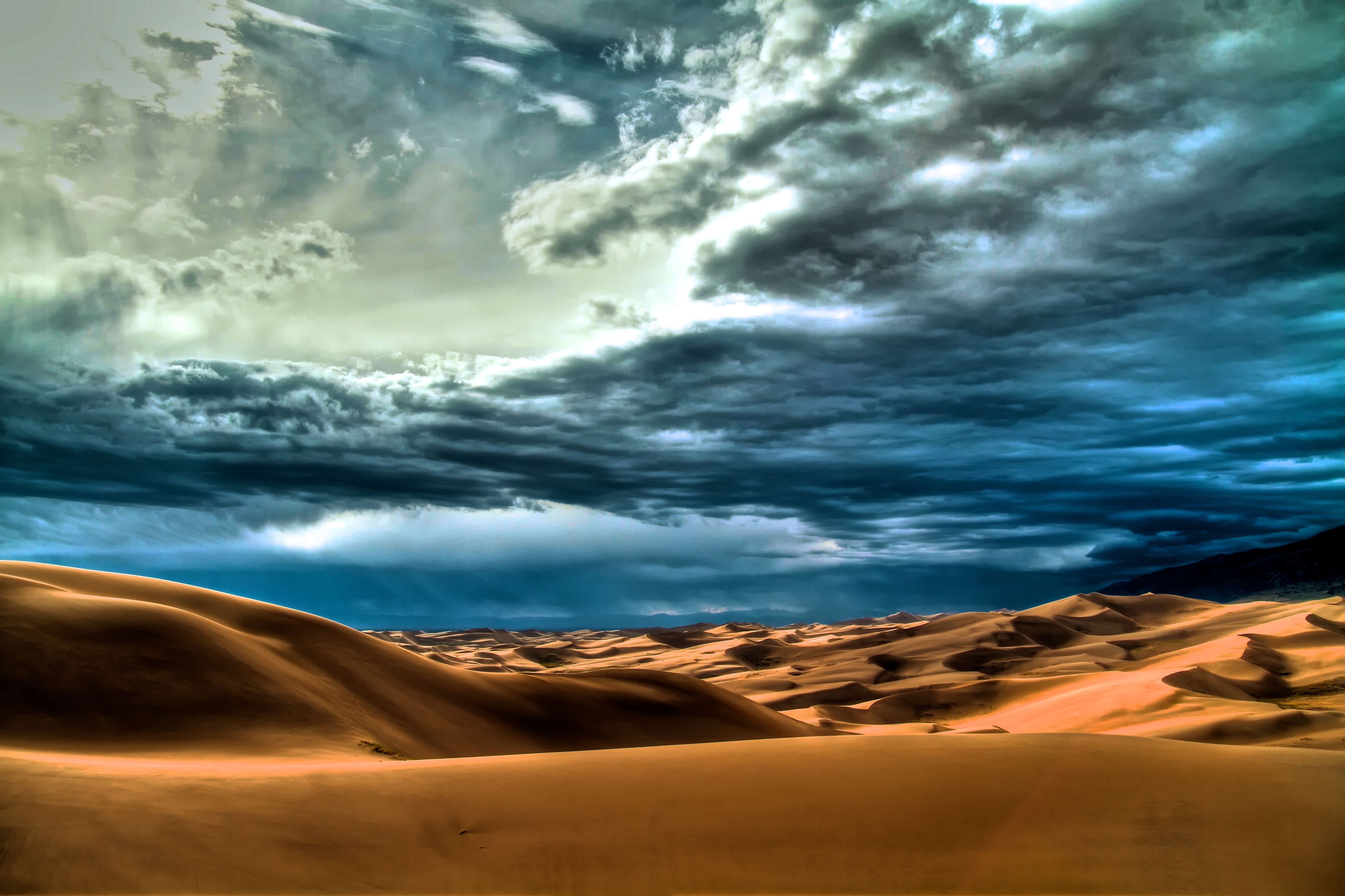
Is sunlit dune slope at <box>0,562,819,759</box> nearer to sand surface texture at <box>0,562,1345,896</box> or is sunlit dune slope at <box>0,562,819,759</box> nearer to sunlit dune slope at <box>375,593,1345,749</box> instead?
sand surface texture at <box>0,562,1345,896</box>

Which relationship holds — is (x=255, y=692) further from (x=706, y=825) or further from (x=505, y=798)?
(x=706, y=825)

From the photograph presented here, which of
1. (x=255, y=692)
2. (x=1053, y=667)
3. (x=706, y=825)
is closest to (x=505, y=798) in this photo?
(x=706, y=825)

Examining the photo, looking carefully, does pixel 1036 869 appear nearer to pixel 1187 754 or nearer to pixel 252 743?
pixel 1187 754

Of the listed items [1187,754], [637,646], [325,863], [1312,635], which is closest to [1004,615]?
[1312,635]

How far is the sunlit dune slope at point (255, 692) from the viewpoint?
12.7 m

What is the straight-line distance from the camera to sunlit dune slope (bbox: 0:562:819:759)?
12727 millimetres

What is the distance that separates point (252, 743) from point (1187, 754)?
12.6 meters

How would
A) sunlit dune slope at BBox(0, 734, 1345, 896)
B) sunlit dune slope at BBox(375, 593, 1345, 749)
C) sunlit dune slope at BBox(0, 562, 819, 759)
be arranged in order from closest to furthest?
sunlit dune slope at BBox(0, 734, 1345, 896)
sunlit dune slope at BBox(0, 562, 819, 759)
sunlit dune slope at BBox(375, 593, 1345, 749)

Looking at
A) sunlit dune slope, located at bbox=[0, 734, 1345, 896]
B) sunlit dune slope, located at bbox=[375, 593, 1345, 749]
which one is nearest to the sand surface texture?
sunlit dune slope, located at bbox=[0, 734, 1345, 896]

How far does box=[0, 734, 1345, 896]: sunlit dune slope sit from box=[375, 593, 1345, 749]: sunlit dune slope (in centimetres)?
1254

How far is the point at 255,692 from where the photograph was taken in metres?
14.7

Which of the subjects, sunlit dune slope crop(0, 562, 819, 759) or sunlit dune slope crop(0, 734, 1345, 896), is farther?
sunlit dune slope crop(0, 562, 819, 759)

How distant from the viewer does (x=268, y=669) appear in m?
15.8

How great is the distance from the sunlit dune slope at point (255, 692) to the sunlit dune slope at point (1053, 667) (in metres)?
6.13
